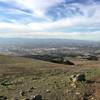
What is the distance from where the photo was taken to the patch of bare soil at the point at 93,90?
22.0m

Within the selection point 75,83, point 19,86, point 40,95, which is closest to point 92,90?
point 75,83

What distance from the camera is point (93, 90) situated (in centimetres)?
2459

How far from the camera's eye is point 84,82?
27.7m

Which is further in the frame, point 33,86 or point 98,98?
point 33,86

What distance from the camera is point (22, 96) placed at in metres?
22.0

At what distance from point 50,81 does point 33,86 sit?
10.2ft

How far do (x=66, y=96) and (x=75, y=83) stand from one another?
16.9 ft

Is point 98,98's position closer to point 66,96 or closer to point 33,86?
point 66,96

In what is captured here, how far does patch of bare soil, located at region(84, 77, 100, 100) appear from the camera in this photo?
72.3 ft

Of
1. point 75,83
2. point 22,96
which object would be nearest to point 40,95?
point 22,96

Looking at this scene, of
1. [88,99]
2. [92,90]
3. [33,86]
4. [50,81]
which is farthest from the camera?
[50,81]

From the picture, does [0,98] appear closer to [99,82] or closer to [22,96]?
[22,96]

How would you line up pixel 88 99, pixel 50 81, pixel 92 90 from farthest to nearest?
1. pixel 50 81
2. pixel 92 90
3. pixel 88 99

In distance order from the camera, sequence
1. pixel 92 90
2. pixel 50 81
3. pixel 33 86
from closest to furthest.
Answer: pixel 92 90 < pixel 33 86 < pixel 50 81
